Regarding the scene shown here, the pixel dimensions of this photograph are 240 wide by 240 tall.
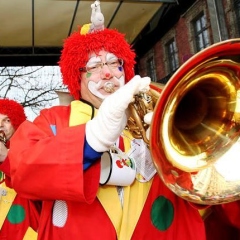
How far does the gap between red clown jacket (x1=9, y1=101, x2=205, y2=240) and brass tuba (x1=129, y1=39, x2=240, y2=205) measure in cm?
25

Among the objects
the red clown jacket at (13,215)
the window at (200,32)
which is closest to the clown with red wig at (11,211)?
the red clown jacket at (13,215)

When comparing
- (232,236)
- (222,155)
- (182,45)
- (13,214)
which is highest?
(182,45)

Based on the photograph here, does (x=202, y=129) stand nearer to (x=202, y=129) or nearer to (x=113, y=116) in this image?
(x=202, y=129)

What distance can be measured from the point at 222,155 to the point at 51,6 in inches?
213

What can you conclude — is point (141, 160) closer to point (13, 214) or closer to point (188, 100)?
point (188, 100)

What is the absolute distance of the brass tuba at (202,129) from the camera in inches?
50.1

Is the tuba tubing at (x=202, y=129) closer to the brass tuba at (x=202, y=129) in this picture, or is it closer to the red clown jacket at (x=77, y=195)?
the brass tuba at (x=202, y=129)

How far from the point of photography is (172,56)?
950cm

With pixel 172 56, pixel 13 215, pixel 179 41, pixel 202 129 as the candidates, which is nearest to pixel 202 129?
pixel 202 129

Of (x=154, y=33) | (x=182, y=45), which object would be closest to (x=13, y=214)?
(x=154, y=33)

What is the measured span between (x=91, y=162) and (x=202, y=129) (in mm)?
475

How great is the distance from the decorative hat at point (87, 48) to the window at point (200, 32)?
6662mm

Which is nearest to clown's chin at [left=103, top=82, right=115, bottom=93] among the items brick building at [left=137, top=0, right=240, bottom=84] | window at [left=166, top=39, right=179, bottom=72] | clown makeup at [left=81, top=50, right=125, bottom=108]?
clown makeup at [left=81, top=50, right=125, bottom=108]

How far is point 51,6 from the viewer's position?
6.31 metres
